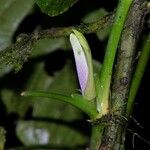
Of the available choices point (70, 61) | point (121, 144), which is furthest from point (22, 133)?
point (121, 144)

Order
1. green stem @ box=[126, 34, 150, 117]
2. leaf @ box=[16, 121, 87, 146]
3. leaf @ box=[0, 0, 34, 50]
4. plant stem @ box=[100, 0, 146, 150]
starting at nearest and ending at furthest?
plant stem @ box=[100, 0, 146, 150] < green stem @ box=[126, 34, 150, 117] < leaf @ box=[0, 0, 34, 50] < leaf @ box=[16, 121, 87, 146]

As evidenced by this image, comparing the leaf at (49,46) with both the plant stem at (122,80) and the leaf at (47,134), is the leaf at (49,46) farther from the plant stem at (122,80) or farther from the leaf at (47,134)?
the plant stem at (122,80)

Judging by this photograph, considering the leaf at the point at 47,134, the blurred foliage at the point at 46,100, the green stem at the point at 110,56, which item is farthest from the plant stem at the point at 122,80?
the leaf at the point at 47,134

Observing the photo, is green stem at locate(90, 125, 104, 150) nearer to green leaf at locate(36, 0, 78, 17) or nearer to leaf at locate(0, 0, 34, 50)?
green leaf at locate(36, 0, 78, 17)

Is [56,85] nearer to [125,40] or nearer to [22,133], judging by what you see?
[22,133]

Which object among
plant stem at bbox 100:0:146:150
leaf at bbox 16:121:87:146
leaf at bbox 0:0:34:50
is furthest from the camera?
leaf at bbox 16:121:87:146

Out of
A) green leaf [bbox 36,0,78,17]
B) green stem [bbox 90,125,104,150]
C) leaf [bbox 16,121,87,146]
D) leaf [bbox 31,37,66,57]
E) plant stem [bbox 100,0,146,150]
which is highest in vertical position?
green leaf [bbox 36,0,78,17]

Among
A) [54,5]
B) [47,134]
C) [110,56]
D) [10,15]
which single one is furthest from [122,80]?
[47,134]

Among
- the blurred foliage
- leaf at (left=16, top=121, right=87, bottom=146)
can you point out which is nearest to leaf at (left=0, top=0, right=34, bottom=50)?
the blurred foliage
